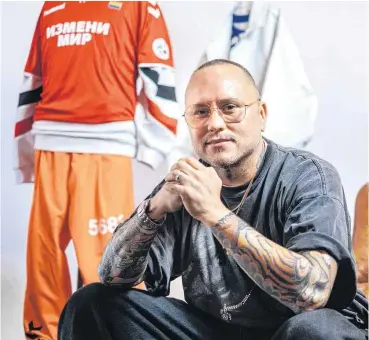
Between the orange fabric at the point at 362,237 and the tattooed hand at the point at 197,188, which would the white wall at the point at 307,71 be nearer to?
the orange fabric at the point at 362,237

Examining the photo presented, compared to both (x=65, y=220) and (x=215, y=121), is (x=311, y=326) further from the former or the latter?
(x=65, y=220)

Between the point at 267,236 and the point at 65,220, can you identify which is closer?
the point at 267,236

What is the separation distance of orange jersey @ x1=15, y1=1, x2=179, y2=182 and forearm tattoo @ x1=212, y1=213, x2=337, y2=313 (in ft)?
3.26

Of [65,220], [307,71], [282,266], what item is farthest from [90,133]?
[282,266]

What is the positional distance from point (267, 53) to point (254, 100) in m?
0.82

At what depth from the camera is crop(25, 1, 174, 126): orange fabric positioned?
1.99 m

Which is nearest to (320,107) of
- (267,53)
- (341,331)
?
(267,53)

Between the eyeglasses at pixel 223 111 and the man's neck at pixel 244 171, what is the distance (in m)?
0.08

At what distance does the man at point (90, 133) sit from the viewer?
77.5 inches

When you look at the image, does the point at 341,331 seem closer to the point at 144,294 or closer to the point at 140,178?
the point at 144,294

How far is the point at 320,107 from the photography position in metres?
2.06

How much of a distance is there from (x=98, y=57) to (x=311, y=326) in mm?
1269

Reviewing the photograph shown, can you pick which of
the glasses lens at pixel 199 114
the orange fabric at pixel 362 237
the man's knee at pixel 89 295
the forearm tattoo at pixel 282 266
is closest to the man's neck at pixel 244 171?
the glasses lens at pixel 199 114

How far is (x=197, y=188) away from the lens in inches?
42.6
